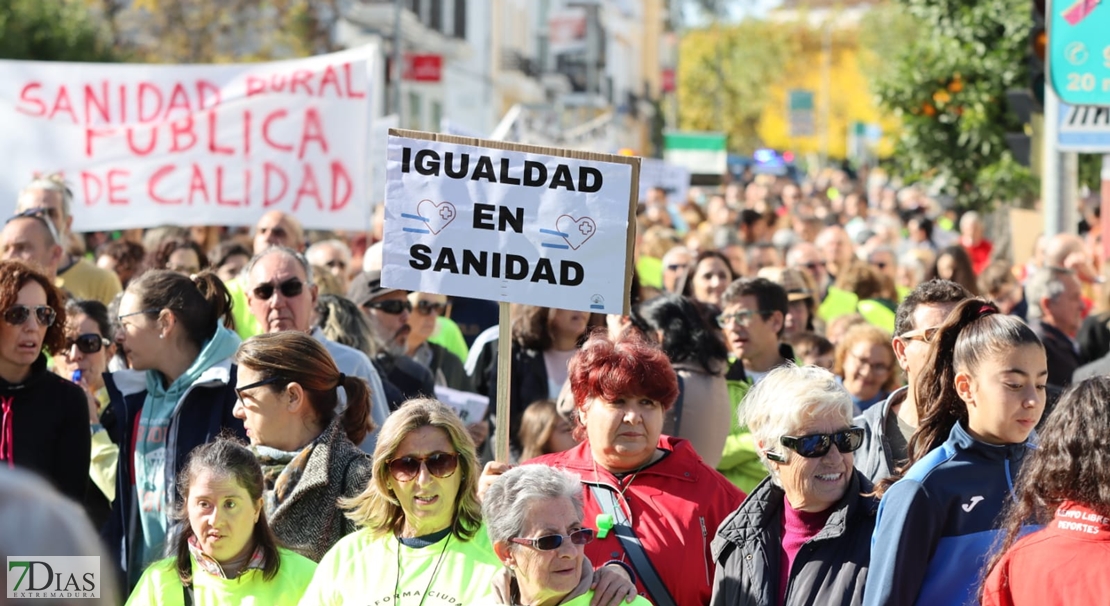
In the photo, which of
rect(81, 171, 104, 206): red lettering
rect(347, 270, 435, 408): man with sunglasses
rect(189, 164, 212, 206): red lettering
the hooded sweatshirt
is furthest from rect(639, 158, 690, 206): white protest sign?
the hooded sweatshirt

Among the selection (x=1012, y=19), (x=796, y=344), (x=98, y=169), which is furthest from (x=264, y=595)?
(x=1012, y=19)

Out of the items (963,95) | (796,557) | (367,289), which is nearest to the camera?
(796,557)

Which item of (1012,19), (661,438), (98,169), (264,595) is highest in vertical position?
(1012,19)

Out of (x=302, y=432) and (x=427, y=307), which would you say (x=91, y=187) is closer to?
(x=427, y=307)

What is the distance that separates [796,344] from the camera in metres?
7.04

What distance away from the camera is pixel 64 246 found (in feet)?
24.5

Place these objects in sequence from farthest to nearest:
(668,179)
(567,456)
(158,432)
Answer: (668,179) → (158,432) → (567,456)

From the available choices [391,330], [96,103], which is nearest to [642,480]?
[391,330]

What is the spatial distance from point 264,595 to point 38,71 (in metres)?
6.19

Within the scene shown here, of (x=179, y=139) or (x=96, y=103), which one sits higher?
(x=96, y=103)

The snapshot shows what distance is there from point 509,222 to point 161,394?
1390 millimetres

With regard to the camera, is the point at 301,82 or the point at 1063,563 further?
the point at 301,82

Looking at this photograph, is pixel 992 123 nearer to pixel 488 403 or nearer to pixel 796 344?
pixel 796 344

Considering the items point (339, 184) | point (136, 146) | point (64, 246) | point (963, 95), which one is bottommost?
point (64, 246)
